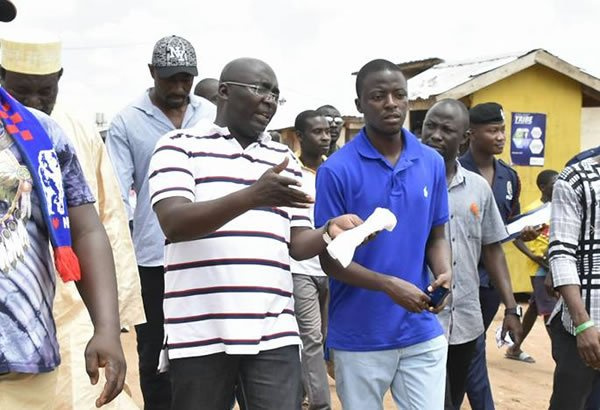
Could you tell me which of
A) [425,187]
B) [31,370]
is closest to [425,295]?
[425,187]

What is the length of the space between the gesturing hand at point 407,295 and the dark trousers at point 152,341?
1.69m

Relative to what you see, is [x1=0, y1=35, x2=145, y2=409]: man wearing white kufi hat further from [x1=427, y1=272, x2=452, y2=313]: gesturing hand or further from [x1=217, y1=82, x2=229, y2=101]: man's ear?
[x1=427, y1=272, x2=452, y2=313]: gesturing hand

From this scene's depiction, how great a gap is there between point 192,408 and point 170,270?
1.86 ft

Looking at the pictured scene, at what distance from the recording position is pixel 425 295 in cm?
381

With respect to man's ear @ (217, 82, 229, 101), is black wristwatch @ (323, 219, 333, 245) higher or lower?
lower

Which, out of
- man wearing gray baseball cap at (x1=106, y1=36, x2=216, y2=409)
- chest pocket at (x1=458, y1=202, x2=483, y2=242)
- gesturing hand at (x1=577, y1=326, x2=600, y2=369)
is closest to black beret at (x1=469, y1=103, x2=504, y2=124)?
chest pocket at (x1=458, y1=202, x2=483, y2=242)

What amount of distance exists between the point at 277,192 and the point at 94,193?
156 cm

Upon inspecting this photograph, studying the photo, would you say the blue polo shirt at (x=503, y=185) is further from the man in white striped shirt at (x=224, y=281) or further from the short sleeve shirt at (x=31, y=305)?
the short sleeve shirt at (x=31, y=305)

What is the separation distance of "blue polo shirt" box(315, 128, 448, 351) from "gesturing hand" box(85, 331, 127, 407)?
1714 millimetres

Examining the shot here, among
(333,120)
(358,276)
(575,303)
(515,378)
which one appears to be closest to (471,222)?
(575,303)

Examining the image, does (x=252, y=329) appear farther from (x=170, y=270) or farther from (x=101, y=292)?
(x=101, y=292)

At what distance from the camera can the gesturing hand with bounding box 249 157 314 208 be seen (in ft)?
10.5

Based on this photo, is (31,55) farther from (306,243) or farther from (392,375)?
(392,375)

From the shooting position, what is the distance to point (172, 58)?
5203 mm
